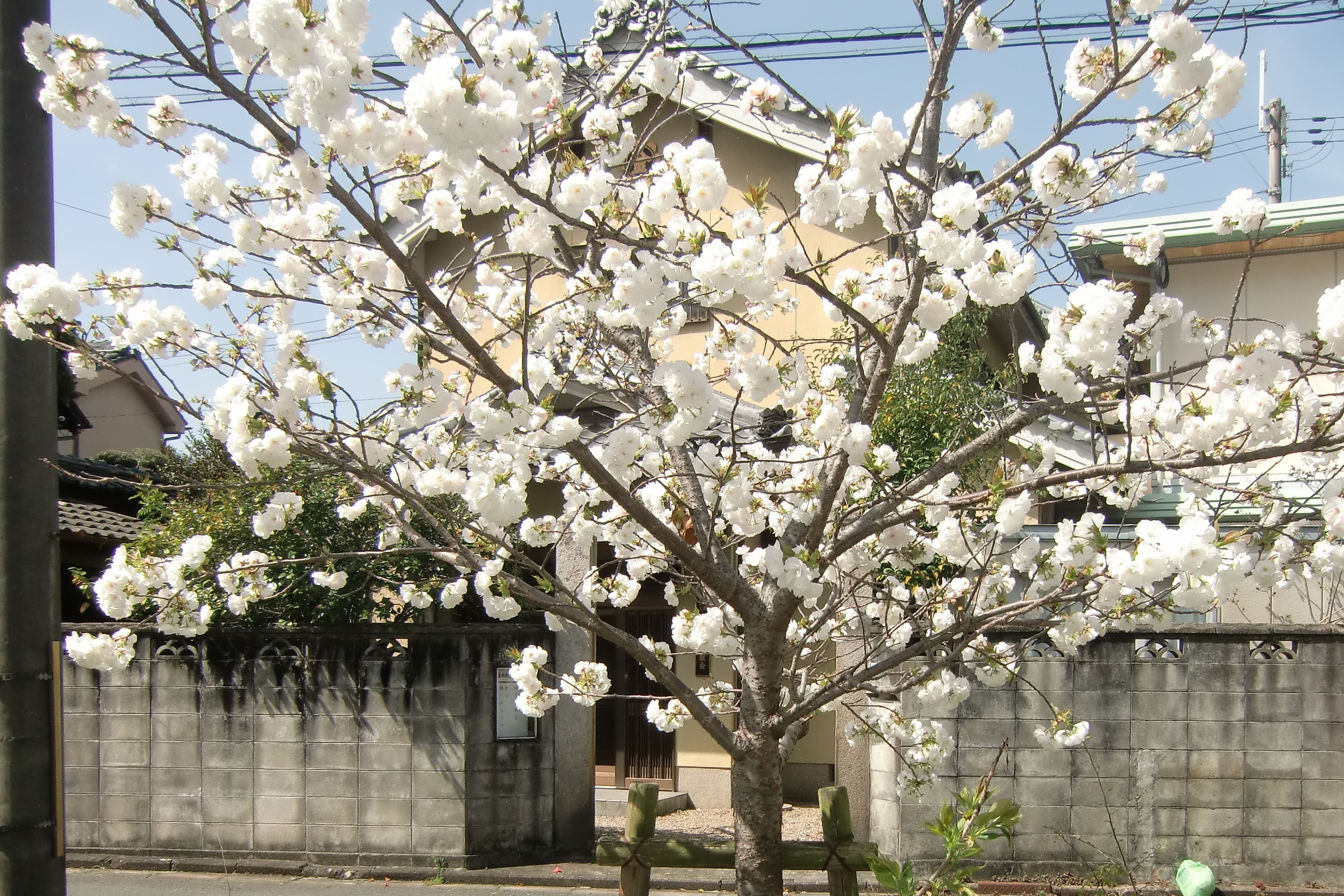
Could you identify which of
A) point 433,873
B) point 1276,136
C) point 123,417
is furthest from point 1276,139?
point 123,417

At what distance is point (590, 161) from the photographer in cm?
491

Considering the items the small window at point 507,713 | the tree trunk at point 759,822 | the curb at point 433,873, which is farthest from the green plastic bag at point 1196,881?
the small window at point 507,713

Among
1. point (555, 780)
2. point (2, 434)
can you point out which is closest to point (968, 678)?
point (555, 780)

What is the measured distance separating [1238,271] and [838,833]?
8989mm

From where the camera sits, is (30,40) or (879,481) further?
(879,481)

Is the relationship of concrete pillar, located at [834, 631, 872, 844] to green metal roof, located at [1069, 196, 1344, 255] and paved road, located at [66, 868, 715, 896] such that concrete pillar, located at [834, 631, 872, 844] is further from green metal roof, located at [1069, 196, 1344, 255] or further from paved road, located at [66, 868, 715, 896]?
green metal roof, located at [1069, 196, 1344, 255]

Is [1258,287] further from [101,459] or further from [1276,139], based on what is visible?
[101,459]

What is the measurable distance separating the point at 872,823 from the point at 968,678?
136 centimetres

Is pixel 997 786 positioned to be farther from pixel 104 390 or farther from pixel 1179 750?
pixel 104 390

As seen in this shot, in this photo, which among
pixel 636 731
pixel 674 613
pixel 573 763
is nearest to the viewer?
pixel 573 763

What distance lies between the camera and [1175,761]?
7738 millimetres

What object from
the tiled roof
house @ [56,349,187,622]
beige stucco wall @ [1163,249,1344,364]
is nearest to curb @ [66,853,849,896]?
house @ [56,349,187,622]

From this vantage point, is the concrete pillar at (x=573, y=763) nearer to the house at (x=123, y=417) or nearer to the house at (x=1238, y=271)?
the house at (x=1238, y=271)

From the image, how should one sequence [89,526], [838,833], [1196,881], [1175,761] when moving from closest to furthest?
[1196,881]
[838,833]
[1175,761]
[89,526]
